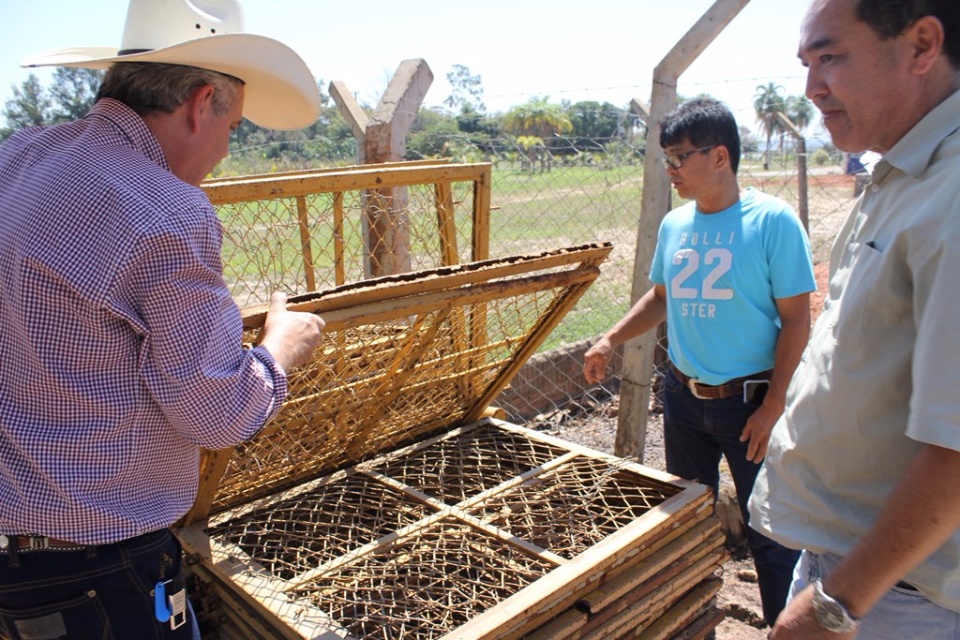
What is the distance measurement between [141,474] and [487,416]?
6.46 ft

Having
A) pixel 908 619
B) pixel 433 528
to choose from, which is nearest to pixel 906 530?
pixel 908 619

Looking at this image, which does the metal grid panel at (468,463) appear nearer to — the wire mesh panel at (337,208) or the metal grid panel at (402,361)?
the metal grid panel at (402,361)

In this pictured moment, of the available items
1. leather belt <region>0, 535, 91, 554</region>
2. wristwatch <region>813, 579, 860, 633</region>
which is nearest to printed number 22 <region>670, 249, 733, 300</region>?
wristwatch <region>813, 579, 860, 633</region>

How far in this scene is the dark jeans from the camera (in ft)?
5.12

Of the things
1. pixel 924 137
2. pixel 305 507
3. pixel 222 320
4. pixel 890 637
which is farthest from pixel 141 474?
pixel 924 137

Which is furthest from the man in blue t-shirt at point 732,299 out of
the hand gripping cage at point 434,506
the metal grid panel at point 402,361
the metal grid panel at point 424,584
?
the metal grid panel at point 424,584

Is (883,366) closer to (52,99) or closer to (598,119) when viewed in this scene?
(598,119)

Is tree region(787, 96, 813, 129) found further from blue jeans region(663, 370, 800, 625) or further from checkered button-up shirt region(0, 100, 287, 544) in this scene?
checkered button-up shirt region(0, 100, 287, 544)

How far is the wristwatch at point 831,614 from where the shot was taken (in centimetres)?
134

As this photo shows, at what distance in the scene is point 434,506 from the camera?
2.59 meters

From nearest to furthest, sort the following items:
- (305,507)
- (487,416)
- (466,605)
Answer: (466,605) < (305,507) < (487,416)

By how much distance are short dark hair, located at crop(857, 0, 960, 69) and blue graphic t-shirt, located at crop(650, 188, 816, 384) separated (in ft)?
4.66

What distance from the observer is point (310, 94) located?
1.85 meters

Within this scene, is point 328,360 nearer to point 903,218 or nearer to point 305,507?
point 305,507
